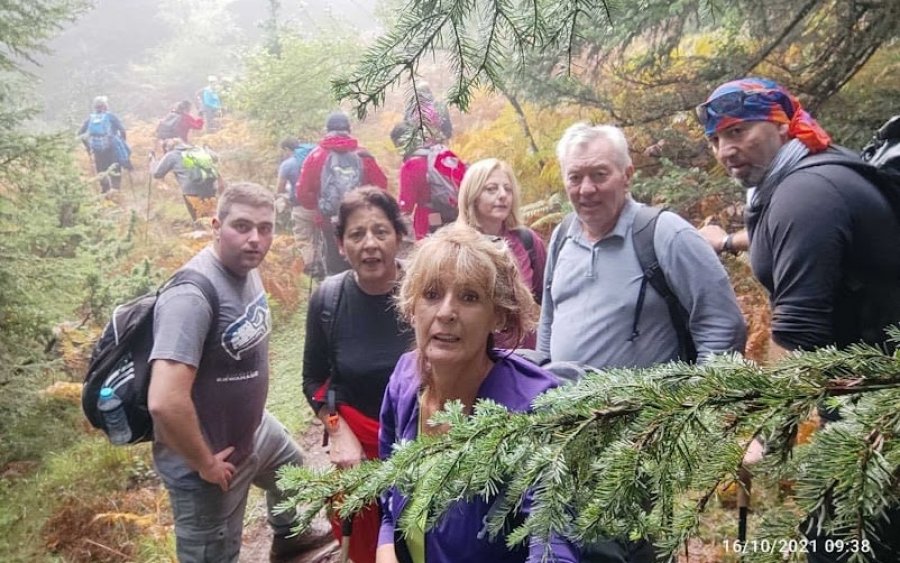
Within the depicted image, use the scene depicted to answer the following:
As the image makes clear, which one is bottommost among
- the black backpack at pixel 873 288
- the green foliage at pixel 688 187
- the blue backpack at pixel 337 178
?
the black backpack at pixel 873 288

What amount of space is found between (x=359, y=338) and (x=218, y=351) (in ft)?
2.30

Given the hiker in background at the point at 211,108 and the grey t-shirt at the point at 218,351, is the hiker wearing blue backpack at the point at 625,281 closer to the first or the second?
the grey t-shirt at the point at 218,351

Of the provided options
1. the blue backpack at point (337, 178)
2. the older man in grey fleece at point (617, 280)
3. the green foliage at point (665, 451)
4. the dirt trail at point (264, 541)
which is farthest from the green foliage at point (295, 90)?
the green foliage at point (665, 451)

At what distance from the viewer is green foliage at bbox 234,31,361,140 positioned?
40.7 ft

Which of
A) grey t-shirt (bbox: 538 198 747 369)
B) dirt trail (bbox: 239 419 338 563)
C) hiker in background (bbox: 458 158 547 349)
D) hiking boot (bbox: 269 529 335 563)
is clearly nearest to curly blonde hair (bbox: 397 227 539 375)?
grey t-shirt (bbox: 538 198 747 369)

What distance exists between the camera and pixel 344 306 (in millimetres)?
2906

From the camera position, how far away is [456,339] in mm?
1821

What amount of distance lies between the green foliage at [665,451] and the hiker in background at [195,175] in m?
10.9

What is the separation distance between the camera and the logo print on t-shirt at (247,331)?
2.85 metres

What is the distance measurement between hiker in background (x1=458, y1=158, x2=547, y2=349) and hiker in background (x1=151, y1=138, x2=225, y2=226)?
850 centimetres

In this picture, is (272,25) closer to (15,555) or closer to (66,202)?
(66,202)


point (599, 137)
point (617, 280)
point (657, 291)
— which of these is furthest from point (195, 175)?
point (657, 291)

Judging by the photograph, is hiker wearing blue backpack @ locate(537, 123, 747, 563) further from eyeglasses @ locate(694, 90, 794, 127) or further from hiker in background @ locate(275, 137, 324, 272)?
hiker in background @ locate(275, 137, 324, 272)

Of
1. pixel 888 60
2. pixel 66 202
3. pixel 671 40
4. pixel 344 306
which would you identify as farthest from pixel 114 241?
pixel 888 60
